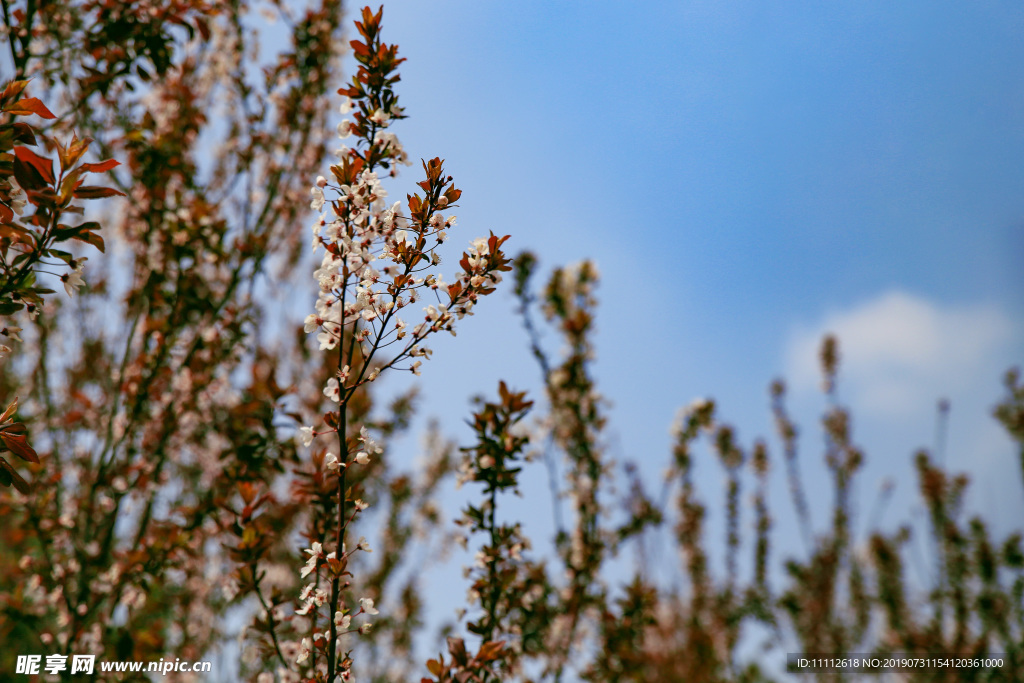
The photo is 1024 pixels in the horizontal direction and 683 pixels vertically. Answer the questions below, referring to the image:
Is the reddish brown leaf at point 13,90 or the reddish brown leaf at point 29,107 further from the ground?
the reddish brown leaf at point 13,90

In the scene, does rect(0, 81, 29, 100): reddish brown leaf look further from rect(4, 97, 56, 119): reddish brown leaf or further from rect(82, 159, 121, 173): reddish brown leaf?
rect(82, 159, 121, 173): reddish brown leaf

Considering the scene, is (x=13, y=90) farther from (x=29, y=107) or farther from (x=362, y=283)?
(x=362, y=283)

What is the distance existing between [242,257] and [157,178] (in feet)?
1.90

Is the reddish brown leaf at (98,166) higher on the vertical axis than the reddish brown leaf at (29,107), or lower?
lower

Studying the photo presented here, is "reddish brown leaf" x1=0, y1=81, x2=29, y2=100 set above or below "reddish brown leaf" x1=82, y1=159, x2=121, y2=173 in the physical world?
above

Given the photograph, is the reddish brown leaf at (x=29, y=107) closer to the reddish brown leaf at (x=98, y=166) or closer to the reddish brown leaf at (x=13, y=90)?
the reddish brown leaf at (x=13, y=90)

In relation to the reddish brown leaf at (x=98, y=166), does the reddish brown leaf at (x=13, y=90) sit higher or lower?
higher

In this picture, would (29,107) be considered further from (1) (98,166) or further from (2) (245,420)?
(2) (245,420)

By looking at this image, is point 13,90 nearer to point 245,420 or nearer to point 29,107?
point 29,107

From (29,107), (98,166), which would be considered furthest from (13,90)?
(98,166)

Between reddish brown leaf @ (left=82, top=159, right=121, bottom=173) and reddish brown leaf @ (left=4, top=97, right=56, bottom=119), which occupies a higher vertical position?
reddish brown leaf @ (left=4, top=97, right=56, bottom=119)

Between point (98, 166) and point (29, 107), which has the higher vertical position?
point (29, 107)

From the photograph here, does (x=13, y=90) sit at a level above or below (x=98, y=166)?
above

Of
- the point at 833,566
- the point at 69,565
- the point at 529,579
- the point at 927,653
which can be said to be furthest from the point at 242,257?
the point at 833,566
